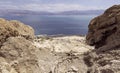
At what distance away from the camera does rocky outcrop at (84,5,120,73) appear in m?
18.5

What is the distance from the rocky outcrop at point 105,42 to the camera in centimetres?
1852

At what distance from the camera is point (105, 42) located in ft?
76.4

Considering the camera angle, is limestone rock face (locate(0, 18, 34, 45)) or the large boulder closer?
the large boulder

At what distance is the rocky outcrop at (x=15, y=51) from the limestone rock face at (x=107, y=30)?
4488mm

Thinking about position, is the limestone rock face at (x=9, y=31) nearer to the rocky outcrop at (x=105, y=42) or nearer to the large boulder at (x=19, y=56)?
the large boulder at (x=19, y=56)

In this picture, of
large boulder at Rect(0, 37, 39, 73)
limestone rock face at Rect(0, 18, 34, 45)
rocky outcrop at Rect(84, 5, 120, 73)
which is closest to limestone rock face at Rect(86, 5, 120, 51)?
rocky outcrop at Rect(84, 5, 120, 73)

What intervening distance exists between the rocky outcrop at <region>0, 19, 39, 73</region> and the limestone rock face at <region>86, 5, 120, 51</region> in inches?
177

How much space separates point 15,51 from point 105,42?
22.6 feet

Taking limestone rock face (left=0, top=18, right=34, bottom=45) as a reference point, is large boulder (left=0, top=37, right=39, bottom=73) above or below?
below

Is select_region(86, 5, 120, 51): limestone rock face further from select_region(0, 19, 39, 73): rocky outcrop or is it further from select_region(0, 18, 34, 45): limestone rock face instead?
select_region(0, 18, 34, 45): limestone rock face

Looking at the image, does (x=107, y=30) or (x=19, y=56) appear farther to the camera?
(x=107, y=30)

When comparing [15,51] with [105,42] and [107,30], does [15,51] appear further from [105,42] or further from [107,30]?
[107,30]

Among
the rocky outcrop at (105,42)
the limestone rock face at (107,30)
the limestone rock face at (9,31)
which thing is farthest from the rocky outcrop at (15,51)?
the limestone rock face at (107,30)

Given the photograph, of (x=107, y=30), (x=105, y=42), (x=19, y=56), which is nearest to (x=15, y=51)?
(x=19, y=56)
